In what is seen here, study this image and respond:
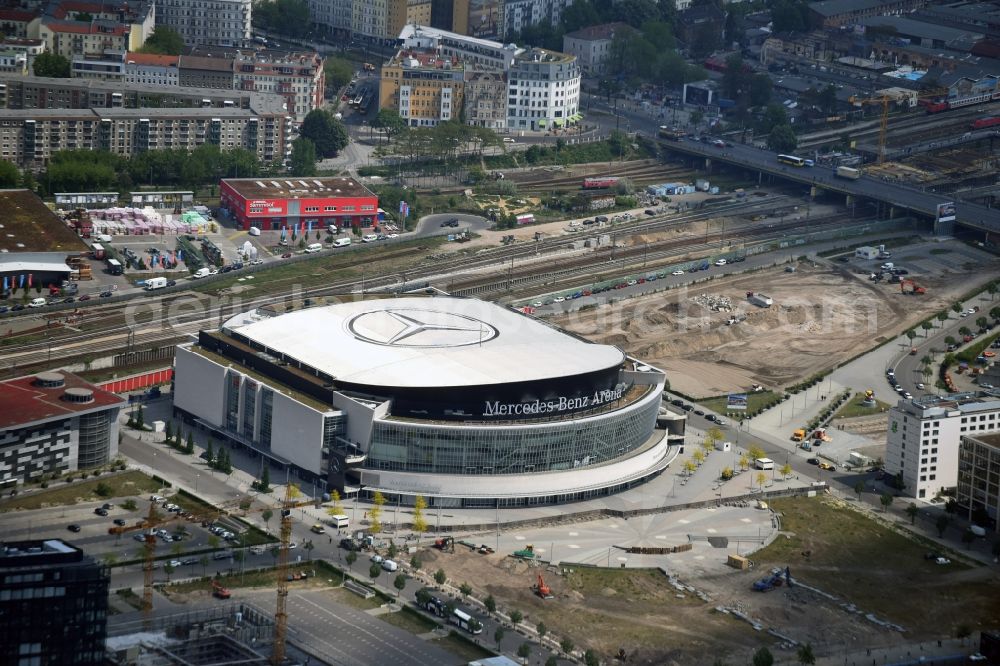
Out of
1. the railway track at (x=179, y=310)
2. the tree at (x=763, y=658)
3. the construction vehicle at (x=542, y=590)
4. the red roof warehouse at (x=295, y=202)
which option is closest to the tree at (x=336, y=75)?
the red roof warehouse at (x=295, y=202)

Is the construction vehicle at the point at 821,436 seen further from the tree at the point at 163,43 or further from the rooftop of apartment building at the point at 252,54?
the tree at the point at 163,43

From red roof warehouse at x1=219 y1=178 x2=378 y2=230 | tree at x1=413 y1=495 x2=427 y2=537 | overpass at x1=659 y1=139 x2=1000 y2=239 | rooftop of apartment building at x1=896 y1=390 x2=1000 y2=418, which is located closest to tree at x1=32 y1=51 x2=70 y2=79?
red roof warehouse at x1=219 y1=178 x2=378 y2=230

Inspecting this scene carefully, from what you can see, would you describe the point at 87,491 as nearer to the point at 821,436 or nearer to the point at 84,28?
the point at 821,436

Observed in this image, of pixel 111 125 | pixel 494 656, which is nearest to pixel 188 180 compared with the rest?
pixel 111 125

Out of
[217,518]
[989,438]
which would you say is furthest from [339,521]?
[989,438]

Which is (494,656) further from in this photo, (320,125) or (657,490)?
(320,125)

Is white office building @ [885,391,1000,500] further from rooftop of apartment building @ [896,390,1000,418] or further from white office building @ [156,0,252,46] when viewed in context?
white office building @ [156,0,252,46]
